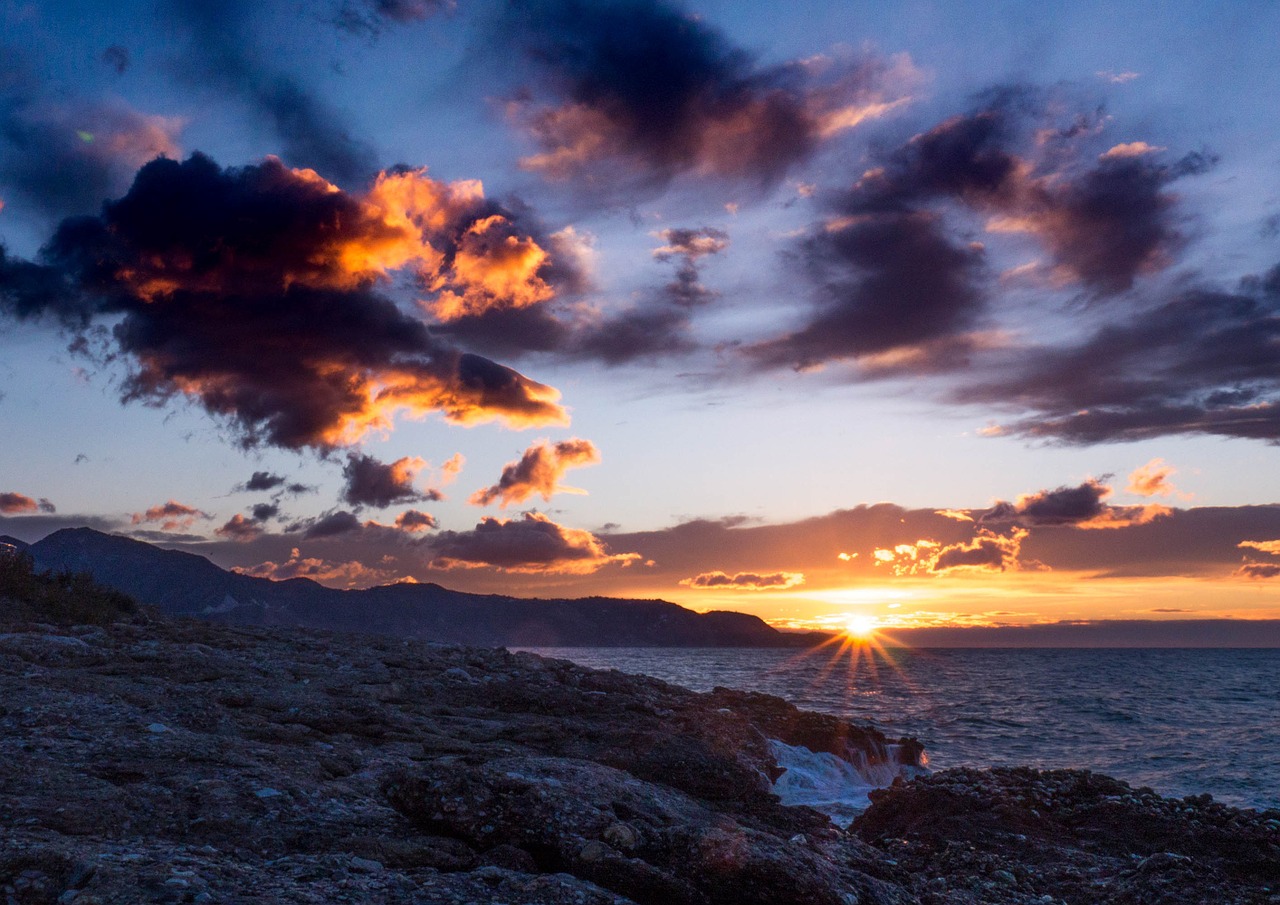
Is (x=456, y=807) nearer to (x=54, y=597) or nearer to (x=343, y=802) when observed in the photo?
(x=343, y=802)

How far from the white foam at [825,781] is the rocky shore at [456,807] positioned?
1.10 meters

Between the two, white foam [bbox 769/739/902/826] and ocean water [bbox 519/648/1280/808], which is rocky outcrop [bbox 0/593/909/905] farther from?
ocean water [bbox 519/648/1280/808]

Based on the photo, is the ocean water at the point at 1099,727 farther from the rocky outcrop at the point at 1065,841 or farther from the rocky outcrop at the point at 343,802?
the rocky outcrop at the point at 343,802

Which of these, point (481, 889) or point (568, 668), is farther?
point (568, 668)

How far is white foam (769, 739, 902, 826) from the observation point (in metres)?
20.5

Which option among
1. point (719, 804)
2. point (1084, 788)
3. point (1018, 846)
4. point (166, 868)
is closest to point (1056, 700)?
point (1084, 788)

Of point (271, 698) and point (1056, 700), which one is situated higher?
point (271, 698)

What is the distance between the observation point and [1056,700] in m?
60.7

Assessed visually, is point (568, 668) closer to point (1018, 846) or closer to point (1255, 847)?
point (1018, 846)

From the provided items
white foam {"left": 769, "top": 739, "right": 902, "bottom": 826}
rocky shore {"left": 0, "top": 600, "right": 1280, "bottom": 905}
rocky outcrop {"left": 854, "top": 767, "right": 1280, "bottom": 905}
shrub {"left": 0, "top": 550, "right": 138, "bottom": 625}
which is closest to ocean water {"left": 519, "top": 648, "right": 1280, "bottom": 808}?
white foam {"left": 769, "top": 739, "right": 902, "bottom": 826}

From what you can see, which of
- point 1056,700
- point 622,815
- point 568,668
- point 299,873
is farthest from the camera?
point 1056,700

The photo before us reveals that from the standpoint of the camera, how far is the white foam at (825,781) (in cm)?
2053

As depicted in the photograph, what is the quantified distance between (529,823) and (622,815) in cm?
110

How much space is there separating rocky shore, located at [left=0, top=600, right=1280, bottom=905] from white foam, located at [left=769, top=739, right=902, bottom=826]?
1.10 metres
